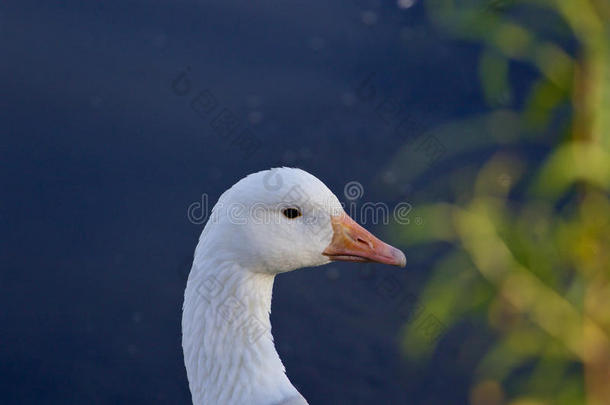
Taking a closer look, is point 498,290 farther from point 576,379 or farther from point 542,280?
point 576,379

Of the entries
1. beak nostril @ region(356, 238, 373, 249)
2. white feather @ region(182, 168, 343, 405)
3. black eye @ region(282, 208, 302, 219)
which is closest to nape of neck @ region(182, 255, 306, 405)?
white feather @ region(182, 168, 343, 405)

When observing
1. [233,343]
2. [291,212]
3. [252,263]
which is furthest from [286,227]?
[233,343]

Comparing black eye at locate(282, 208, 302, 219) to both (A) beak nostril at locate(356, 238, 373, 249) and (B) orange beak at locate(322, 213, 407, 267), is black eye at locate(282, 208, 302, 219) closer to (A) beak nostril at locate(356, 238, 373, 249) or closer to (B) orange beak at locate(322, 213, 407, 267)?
(B) orange beak at locate(322, 213, 407, 267)

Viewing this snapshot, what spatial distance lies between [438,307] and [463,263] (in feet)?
0.71

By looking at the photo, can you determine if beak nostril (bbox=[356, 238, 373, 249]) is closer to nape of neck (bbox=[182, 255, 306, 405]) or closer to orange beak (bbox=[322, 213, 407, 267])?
orange beak (bbox=[322, 213, 407, 267])

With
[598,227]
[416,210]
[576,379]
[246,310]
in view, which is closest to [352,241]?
[246,310]

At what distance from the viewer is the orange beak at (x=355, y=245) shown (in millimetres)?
3354

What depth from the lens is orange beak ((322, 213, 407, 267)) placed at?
11.0 ft

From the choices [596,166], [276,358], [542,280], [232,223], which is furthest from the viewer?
[542,280]

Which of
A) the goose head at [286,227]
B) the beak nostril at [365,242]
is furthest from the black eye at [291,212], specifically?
the beak nostril at [365,242]

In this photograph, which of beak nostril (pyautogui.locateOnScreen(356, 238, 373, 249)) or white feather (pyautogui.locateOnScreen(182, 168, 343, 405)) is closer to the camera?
white feather (pyautogui.locateOnScreen(182, 168, 343, 405))

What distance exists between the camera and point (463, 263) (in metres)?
4.12

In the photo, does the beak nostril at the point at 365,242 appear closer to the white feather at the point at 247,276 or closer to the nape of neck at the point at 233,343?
the white feather at the point at 247,276

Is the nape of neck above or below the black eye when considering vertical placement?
below
